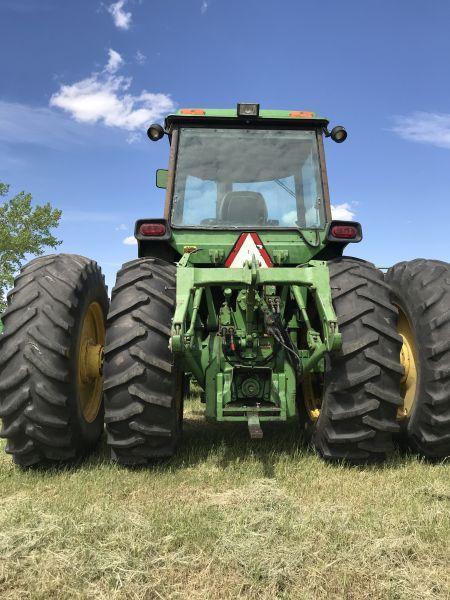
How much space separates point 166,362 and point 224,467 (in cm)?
83

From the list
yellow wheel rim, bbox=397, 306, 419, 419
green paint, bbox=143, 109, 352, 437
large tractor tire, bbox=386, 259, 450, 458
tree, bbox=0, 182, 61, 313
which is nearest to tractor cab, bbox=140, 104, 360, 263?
green paint, bbox=143, 109, 352, 437

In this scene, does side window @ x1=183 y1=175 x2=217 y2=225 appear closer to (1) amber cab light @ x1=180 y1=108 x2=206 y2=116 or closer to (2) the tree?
(1) amber cab light @ x1=180 y1=108 x2=206 y2=116

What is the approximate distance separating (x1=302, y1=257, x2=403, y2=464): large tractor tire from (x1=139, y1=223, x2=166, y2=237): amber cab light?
1.52 m

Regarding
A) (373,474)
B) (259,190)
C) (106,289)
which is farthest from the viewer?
(259,190)

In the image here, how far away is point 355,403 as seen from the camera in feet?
11.5

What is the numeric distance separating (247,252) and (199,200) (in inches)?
30.6

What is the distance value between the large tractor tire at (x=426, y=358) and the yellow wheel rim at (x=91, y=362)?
2260mm

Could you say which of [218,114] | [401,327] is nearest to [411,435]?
[401,327]

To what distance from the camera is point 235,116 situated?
4.78m

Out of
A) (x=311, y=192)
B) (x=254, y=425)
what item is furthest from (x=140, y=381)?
(x=311, y=192)

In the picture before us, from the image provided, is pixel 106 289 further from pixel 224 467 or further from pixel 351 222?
pixel 351 222

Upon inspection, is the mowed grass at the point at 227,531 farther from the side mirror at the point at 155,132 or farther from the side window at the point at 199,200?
the side mirror at the point at 155,132

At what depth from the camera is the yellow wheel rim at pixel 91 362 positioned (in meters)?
4.01

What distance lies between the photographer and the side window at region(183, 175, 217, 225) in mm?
4793
